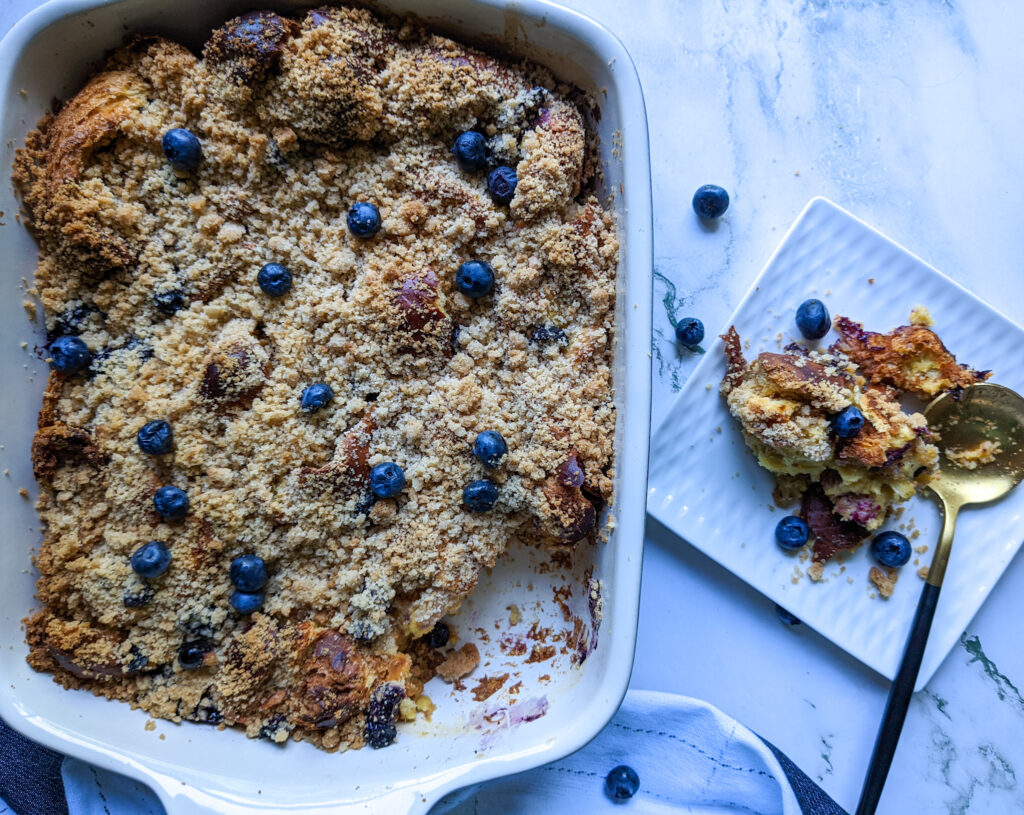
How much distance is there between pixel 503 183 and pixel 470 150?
8 centimetres

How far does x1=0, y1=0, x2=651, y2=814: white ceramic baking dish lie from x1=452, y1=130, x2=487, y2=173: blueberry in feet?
0.69

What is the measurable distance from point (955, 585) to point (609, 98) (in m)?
1.37

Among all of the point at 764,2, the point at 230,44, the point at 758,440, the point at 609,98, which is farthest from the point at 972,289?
the point at 230,44

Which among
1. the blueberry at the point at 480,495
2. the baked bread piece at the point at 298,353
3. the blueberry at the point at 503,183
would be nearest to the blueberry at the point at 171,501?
the baked bread piece at the point at 298,353

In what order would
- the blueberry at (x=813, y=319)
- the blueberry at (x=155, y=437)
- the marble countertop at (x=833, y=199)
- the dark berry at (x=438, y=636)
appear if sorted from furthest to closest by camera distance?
the marble countertop at (x=833, y=199) → the blueberry at (x=813, y=319) → the dark berry at (x=438, y=636) → the blueberry at (x=155, y=437)

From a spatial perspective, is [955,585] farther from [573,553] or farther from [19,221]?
[19,221]

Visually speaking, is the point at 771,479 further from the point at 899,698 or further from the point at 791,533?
the point at 899,698

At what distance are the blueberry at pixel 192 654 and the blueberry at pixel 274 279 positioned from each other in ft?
2.25

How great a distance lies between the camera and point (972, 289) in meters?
1.74

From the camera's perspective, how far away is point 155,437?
124 centimetres

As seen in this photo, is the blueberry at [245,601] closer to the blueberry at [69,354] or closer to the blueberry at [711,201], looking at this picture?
the blueberry at [69,354]

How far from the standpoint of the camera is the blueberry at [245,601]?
1321 mm

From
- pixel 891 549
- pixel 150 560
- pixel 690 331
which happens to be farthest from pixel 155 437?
pixel 891 549

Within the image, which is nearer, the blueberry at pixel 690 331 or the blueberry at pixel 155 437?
the blueberry at pixel 155 437
